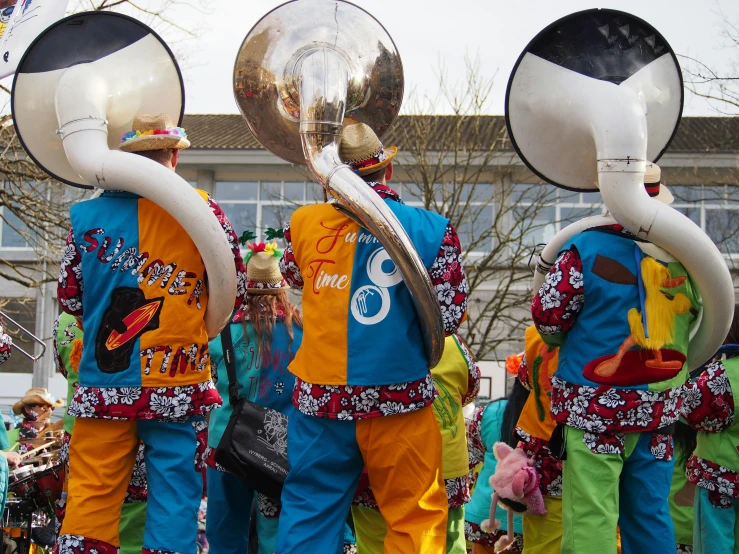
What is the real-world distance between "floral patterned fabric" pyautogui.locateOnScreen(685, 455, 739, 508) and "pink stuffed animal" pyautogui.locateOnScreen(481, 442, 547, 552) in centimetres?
82

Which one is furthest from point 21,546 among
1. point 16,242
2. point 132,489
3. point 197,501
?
point 16,242

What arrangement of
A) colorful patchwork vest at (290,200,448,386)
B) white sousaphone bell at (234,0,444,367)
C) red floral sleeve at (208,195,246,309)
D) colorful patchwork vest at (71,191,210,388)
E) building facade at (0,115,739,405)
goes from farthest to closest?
1. building facade at (0,115,739,405)
2. white sousaphone bell at (234,0,444,367)
3. red floral sleeve at (208,195,246,309)
4. colorful patchwork vest at (71,191,210,388)
5. colorful patchwork vest at (290,200,448,386)

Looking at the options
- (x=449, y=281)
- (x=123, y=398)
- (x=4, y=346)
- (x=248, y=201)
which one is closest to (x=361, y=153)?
(x=449, y=281)

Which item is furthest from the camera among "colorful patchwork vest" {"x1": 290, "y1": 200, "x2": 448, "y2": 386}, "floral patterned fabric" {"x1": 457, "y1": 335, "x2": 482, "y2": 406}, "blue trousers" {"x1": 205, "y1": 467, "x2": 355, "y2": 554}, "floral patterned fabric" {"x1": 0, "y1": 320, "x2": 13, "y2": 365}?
"blue trousers" {"x1": 205, "y1": 467, "x2": 355, "y2": 554}

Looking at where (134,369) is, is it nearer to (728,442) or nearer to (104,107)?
(104,107)

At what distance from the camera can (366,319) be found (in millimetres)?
3709

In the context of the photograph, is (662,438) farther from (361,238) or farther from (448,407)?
(361,238)

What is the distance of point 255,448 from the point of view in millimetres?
4770

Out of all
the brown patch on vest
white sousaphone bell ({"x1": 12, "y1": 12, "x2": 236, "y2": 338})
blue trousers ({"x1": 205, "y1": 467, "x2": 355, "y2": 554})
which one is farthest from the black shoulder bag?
the brown patch on vest

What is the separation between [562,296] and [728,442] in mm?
1440

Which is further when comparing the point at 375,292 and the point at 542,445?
the point at 542,445

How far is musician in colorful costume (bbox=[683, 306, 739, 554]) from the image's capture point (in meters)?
4.77

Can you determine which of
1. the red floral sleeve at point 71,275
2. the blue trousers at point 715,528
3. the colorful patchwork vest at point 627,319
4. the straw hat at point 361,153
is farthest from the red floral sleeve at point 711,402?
the red floral sleeve at point 71,275

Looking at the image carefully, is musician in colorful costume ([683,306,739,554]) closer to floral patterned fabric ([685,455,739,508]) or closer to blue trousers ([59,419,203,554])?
floral patterned fabric ([685,455,739,508])
